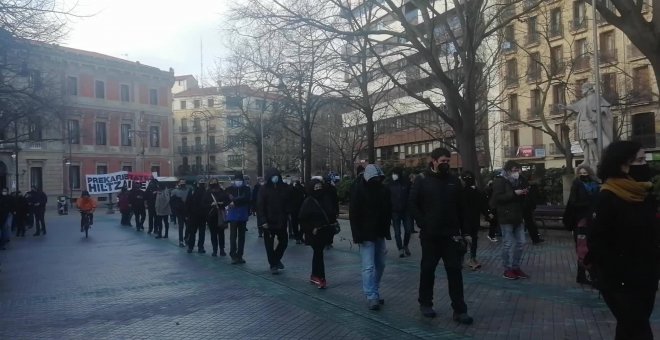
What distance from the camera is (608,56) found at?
Answer: 44625 mm

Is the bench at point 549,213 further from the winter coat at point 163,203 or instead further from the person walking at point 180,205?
the winter coat at point 163,203

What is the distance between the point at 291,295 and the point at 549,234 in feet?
33.3

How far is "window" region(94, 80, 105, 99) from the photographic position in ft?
206

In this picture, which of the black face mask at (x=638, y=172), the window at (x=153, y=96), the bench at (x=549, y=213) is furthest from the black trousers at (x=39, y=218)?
the window at (x=153, y=96)

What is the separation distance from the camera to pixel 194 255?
14.5 metres

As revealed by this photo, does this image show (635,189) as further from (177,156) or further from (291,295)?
(177,156)

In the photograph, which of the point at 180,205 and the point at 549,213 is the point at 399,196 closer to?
the point at 549,213

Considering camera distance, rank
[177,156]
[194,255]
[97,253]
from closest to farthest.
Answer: [194,255]
[97,253]
[177,156]

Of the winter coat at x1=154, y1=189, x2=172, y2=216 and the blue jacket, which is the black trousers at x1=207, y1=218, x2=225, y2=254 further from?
the winter coat at x1=154, y1=189, x2=172, y2=216

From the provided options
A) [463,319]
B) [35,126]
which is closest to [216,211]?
[463,319]

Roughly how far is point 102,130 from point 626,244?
65223mm

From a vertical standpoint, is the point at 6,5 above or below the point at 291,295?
above

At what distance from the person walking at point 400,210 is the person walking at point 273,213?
2949mm

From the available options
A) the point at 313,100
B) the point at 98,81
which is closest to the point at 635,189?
the point at 313,100
